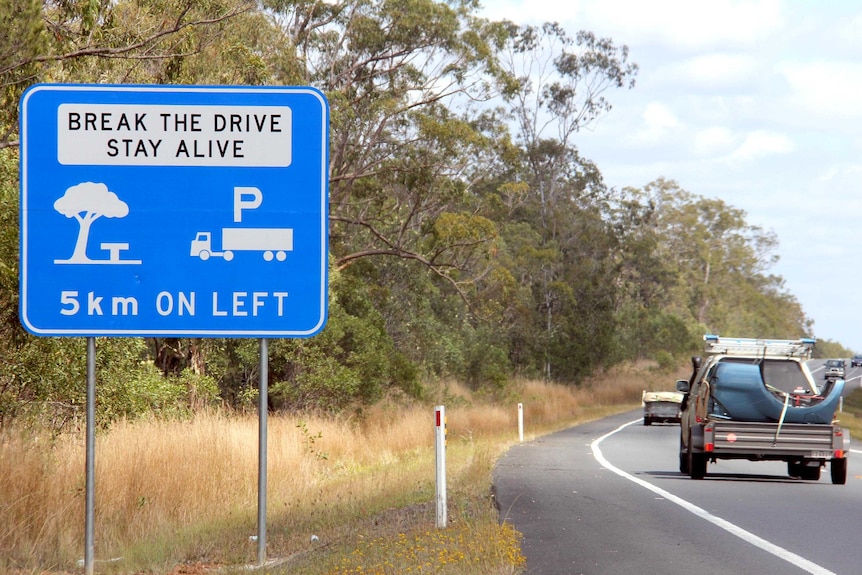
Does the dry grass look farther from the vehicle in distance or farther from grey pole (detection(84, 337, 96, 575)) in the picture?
the vehicle in distance

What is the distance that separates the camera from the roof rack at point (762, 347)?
722 inches

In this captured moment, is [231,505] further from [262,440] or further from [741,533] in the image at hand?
[262,440]

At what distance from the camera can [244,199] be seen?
8367mm

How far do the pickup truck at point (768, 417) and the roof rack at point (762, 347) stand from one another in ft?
0.10

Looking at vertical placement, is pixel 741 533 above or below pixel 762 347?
below

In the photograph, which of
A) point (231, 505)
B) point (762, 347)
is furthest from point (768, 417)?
point (231, 505)

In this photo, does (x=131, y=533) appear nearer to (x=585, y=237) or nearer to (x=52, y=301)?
(x=52, y=301)

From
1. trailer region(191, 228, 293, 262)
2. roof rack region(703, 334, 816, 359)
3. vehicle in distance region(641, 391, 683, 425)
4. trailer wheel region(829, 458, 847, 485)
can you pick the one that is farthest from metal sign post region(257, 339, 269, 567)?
vehicle in distance region(641, 391, 683, 425)

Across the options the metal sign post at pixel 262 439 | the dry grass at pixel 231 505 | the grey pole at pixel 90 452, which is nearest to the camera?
the metal sign post at pixel 262 439

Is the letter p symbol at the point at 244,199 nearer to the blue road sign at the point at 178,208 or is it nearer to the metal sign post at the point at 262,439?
the blue road sign at the point at 178,208

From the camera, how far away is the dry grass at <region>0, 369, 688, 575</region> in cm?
921

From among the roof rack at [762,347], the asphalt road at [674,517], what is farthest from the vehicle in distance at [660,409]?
the roof rack at [762,347]

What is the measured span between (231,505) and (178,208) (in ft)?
20.4

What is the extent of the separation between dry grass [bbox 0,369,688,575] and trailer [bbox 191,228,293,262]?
224 cm
